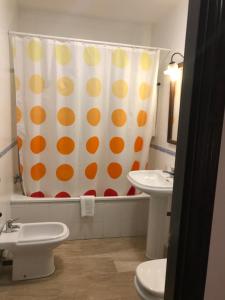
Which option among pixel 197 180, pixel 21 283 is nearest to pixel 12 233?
pixel 21 283

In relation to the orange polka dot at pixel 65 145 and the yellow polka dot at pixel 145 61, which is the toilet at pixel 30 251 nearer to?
the orange polka dot at pixel 65 145

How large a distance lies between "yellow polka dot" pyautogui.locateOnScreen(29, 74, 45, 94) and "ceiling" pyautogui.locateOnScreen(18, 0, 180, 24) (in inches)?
31.4

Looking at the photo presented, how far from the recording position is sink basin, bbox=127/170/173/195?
201cm

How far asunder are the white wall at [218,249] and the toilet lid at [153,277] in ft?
2.23

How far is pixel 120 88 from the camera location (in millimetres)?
2668

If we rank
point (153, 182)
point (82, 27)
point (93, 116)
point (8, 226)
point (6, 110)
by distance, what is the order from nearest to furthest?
→ point (8, 226)
point (153, 182)
point (6, 110)
point (93, 116)
point (82, 27)

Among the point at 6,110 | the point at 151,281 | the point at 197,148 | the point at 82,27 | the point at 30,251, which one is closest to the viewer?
the point at 197,148

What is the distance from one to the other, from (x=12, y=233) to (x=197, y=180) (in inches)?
68.9

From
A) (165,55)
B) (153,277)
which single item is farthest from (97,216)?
(165,55)

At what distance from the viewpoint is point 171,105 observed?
254 centimetres

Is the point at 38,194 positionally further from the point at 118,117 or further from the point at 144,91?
the point at 144,91

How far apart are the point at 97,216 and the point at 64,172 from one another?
59 cm

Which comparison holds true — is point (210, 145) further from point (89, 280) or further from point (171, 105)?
point (171, 105)

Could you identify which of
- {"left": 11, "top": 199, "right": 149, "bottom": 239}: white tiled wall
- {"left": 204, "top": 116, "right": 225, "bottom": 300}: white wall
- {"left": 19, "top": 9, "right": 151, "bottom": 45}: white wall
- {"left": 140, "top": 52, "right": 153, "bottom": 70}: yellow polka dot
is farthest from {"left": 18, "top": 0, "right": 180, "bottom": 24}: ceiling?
{"left": 204, "top": 116, "right": 225, "bottom": 300}: white wall
